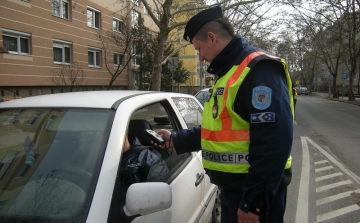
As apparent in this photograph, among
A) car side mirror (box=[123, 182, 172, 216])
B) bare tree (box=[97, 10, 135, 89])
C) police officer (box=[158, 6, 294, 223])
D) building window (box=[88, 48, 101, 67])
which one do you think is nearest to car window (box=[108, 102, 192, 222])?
car side mirror (box=[123, 182, 172, 216])

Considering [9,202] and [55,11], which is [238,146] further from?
[55,11]

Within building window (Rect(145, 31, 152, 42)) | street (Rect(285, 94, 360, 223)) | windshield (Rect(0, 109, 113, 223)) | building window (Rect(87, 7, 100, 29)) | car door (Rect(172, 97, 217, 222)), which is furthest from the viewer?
building window (Rect(145, 31, 152, 42))

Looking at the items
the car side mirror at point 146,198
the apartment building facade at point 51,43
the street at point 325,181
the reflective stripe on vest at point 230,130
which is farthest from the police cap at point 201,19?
the apartment building facade at point 51,43

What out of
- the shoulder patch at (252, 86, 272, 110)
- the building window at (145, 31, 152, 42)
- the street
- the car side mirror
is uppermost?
the building window at (145, 31, 152, 42)

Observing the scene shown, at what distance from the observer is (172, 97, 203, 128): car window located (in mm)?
3008

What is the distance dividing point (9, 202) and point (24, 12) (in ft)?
51.2

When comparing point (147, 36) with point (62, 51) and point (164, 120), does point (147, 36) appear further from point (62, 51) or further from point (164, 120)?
point (164, 120)

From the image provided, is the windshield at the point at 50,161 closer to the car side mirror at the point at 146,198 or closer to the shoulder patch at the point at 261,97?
the car side mirror at the point at 146,198

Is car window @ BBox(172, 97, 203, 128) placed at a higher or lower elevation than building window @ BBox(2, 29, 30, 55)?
lower

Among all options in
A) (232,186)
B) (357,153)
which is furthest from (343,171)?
(232,186)

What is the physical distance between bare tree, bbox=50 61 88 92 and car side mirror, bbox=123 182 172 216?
1589 cm

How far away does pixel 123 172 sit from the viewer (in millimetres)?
2049

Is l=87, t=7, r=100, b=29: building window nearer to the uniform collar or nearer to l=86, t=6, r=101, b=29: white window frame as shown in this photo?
l=86, t=6, r=101, b=29: white window frame

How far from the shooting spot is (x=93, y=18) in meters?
21.1
